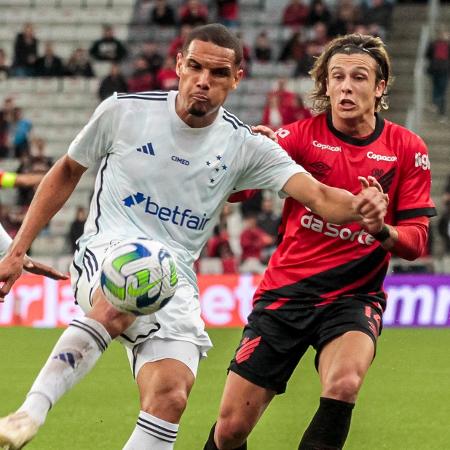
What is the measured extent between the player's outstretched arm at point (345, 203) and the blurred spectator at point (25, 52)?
15.9 meters

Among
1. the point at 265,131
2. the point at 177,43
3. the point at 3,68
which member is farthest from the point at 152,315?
the point at 3,68

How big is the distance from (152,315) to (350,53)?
197cm

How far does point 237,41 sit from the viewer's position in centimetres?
605

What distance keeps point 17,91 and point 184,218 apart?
16.3 metres

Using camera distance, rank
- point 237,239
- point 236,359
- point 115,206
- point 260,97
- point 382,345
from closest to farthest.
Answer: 1. point 115,206
2. point 236,359
3. point 382,345
4. point 237,239
5. point 260,97

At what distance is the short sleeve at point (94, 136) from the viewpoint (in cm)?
593

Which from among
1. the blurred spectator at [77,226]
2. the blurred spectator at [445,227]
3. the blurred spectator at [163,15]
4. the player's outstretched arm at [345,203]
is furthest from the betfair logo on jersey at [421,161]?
the blurred spectator at [163,15]

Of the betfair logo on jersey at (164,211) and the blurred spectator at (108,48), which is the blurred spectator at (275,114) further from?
the betfair logo on jersey at (164,211)

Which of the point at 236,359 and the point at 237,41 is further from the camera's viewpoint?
the point at 236,359

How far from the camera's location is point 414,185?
663cm

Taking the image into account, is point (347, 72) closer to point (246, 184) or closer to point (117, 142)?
point (246, 184)

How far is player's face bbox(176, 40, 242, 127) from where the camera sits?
5887 millimetres

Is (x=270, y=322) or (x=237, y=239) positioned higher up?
(x=270, y=322)

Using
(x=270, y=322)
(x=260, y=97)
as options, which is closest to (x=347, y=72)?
(x=270, y=322)
